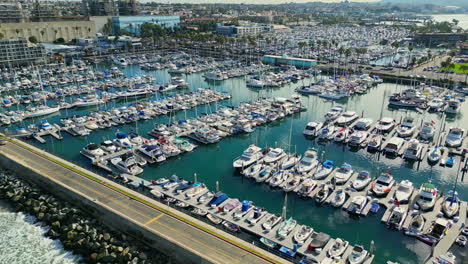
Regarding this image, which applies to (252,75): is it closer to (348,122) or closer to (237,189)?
(348,122)

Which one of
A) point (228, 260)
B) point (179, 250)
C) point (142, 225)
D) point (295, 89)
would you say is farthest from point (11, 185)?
point (295, 89)

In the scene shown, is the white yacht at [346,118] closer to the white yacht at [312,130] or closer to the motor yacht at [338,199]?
the white yacht at [312,130]

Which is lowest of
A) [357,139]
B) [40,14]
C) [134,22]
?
[357,139]

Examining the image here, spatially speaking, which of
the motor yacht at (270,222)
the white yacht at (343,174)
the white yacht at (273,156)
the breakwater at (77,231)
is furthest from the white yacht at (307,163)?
the breakwater at (77,231)

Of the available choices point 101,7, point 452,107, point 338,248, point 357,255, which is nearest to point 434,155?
point 452,107

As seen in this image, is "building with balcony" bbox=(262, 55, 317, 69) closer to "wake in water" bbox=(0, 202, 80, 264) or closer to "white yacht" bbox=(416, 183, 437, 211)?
"white yacht" bbox=(416, 183, 437, 211)

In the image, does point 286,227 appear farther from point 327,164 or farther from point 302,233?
point 327,164

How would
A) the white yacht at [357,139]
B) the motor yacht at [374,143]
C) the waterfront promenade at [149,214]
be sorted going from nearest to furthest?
the waterfront promenade at [149,214], the motor yacht at [374,143], the white yacht at [357,139]
